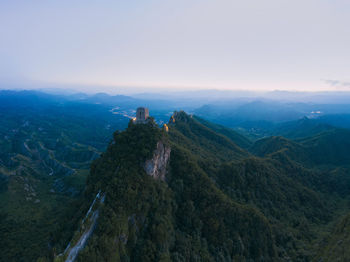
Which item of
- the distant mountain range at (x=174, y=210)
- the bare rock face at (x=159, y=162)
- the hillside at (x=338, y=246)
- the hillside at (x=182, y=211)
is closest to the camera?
the hillside at (x=182, y=211)

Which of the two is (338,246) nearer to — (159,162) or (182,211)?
(182,211)

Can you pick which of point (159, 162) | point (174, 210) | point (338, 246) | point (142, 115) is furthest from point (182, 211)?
point (338, 246)

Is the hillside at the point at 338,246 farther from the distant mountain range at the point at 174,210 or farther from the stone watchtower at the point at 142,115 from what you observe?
the stone watchtower at the point at 142,115

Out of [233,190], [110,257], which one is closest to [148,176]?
[110,257]

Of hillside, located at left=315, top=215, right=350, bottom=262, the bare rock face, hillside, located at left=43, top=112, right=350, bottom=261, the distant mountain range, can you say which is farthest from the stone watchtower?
hillside, located at left=315, top=215, right=350, bottom=262

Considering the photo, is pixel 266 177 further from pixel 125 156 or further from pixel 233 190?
pixel 125 156

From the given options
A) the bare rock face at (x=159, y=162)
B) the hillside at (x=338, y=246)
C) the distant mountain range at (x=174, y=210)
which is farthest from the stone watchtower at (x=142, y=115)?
the hillside at (x=338, y=246)

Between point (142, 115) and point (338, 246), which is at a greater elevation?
point (142, 115)

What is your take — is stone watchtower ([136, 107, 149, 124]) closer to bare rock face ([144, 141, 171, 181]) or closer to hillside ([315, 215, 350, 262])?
bare rock face ([144, 141, 171, 181])
